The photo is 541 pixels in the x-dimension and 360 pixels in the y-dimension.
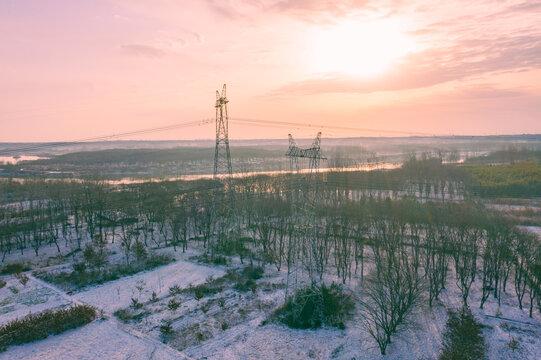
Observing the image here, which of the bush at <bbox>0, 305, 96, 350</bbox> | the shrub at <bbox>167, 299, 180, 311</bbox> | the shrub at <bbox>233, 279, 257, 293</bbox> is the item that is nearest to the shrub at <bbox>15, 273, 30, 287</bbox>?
the bush at <bbox>0, 305, 96, 350</bbox>

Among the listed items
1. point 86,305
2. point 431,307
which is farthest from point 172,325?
point 431,307

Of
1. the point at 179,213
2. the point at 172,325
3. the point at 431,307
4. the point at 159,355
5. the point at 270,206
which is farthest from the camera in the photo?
the point at 270,206

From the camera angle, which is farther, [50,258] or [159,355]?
[50,258]

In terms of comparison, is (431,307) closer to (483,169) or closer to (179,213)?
(179,213)

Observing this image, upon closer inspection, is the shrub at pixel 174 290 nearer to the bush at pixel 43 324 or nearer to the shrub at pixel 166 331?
the shrub at pixel 166 331

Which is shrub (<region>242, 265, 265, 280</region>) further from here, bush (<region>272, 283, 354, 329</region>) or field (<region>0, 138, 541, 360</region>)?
bush (<region>272, 283, 354, 329</region>)

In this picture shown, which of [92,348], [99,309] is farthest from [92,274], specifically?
[92,348]
